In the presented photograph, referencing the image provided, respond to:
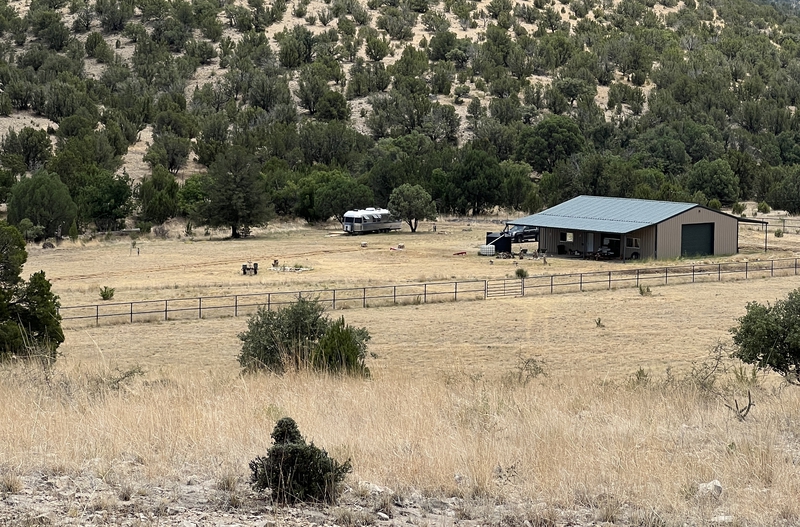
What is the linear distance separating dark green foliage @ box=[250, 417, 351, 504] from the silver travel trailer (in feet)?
207

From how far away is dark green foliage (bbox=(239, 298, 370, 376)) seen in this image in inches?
696

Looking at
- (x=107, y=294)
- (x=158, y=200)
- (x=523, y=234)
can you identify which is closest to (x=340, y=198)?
(x=158, y=200)

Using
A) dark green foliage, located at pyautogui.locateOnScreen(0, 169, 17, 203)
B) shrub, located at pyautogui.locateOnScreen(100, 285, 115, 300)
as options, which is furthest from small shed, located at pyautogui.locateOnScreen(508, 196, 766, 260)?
dark green foliage, located at pyautogui.locateOnScreen(0, 169, 17, 203)

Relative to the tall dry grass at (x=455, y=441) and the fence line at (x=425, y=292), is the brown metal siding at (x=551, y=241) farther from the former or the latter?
the tall dry grass at (x=455, y=441)

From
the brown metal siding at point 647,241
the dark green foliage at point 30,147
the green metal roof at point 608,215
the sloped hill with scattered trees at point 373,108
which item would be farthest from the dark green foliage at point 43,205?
the brown metal siding at point 647,241

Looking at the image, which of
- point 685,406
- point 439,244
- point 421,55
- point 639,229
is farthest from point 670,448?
point 421,55

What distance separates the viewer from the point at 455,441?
905 cm

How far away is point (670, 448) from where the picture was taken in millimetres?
9172

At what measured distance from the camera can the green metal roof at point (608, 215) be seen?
181 ft

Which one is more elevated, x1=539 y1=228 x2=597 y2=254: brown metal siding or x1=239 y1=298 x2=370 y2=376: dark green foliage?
x1=539 y1=228 x2=597 y2=254: brown metal siding

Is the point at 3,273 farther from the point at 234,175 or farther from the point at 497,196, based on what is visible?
the point at 497,196

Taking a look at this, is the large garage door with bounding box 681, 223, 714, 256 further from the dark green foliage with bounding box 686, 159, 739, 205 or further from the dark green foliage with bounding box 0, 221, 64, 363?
the dark green foliage with bounding box 0, 221, 64, 363

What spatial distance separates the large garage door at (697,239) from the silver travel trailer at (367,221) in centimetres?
2242

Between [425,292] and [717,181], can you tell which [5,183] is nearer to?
[425,292]
